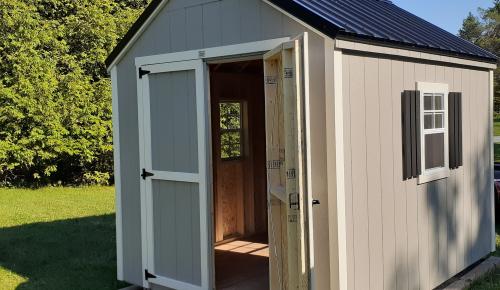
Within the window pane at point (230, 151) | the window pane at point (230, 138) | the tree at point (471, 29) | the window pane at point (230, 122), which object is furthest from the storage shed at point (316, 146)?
the tree at point (471, 29)

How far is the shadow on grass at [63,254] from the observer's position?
6.24 m

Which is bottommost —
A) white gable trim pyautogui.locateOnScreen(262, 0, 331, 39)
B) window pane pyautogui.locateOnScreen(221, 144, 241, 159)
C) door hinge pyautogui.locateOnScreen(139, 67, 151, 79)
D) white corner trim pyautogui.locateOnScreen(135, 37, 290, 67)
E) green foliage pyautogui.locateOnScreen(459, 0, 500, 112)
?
→ window pane pyautogui.locateOnScreen(221, 144, 241, 159)

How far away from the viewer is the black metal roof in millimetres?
4251

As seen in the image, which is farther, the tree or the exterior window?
the tree

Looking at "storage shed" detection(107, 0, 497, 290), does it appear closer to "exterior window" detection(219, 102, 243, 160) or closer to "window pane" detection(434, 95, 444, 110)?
"window pane" detection(434, 95, 444, 110)

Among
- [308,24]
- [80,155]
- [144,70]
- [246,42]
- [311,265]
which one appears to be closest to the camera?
[311,265]

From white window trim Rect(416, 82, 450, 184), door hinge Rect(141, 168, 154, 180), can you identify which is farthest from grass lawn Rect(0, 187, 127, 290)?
white window trim Rect(416, 82, 450, 184)

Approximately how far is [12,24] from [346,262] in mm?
12132

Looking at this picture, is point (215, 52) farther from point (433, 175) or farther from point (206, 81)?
point (433, 175)

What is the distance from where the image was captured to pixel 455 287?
5684mm

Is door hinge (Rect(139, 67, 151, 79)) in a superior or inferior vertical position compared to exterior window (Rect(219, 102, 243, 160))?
superior

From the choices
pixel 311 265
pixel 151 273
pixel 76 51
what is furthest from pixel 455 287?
pixel 76 51

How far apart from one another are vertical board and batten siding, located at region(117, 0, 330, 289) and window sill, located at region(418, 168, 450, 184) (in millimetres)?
1418

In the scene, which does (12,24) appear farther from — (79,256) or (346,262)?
(346,262)
